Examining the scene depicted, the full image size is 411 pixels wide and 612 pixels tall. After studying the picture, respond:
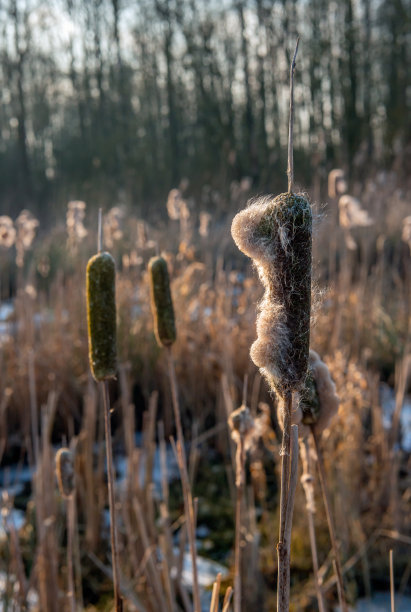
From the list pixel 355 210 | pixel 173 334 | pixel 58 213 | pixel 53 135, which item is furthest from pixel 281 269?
pixel 53 135

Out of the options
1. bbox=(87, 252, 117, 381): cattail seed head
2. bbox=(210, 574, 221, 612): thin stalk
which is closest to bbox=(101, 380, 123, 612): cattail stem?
bbox=(87, 252, 117, 381): cattail seed head

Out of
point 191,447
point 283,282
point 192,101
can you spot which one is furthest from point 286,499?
point 192,101

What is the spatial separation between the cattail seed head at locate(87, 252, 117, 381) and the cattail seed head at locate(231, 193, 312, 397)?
0.32 metres

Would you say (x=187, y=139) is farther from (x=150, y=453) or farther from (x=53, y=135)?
(x=150, y=453)

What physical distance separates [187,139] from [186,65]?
2.54 metres

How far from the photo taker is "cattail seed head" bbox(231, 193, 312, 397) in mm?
515

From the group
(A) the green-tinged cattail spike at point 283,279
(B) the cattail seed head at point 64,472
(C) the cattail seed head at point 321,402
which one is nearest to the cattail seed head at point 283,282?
(A) the green-tinged cattail spike at point 283,279

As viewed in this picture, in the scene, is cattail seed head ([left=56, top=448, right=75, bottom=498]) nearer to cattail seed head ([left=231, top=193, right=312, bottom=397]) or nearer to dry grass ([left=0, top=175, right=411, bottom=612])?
dry grass ([left=0, top=175, right=411, bottom=612])

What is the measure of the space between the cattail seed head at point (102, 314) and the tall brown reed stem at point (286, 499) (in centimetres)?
35

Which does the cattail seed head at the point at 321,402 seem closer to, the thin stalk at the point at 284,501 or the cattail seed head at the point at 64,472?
the thin stalk at the point at 284,501

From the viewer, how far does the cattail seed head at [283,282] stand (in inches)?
20.3

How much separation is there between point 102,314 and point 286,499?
1.33ft

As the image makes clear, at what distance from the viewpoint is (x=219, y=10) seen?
1515 centimetres

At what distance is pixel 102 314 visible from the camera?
843 mm
